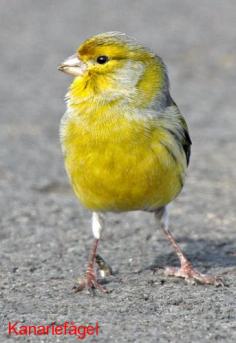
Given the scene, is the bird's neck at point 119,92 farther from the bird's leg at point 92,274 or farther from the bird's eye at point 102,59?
the bird's leg at point 92,274

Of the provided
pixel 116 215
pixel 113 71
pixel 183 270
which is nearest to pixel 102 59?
pixel 113 71

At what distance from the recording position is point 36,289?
18.9 ft

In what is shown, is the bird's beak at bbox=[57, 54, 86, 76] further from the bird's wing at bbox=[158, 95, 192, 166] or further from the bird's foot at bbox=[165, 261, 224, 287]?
the bird's foot at bbox=[165, 261, 224, 287]

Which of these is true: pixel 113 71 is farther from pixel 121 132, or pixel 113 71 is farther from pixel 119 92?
pixel 121 132

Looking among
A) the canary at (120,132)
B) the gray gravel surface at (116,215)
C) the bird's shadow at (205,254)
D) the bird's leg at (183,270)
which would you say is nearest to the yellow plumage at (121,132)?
the canary at (120,132)

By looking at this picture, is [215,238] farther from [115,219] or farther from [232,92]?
[232,92]

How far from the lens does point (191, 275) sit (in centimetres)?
595

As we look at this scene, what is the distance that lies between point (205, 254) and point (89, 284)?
4.43ft

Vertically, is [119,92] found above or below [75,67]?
below

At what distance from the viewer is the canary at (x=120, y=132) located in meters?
5.44

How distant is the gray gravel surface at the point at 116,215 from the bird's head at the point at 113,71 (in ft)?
4.42

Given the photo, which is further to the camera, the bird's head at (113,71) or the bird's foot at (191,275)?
the bird's foot at (191,275)

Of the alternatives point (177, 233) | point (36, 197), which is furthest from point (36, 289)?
point (36, 197)

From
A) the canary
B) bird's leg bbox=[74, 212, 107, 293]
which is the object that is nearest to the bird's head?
the canary
